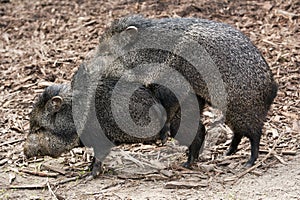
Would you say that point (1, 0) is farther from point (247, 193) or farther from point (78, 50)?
point (247, 193)

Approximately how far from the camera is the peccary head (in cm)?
632

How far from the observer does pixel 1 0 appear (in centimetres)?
1184

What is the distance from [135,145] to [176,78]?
1.46 metres

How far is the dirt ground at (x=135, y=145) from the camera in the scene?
19.5ft

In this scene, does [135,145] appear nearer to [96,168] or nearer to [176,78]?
[96,168]

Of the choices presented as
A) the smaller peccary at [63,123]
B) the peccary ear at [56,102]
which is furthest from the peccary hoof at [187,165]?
the peccary ear at [56,102]

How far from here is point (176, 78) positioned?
6.09m

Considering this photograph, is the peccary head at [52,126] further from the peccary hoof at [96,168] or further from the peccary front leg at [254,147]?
the peccary front leg at [254,147]

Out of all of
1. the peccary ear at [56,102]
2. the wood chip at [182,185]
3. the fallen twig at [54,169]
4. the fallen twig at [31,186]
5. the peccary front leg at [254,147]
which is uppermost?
the peccary ear at [56,102]

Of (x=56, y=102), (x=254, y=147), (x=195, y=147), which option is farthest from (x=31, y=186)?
(x=254, y=147)

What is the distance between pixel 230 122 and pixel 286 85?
2.10 m

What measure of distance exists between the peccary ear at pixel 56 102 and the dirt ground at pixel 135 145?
77cm

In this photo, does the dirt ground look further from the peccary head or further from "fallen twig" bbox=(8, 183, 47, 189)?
the peccary head

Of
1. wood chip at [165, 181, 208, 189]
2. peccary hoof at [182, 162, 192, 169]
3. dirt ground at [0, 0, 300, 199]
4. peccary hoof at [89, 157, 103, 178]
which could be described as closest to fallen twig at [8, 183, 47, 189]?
dirt ground at [0, 0, 300, 199]
